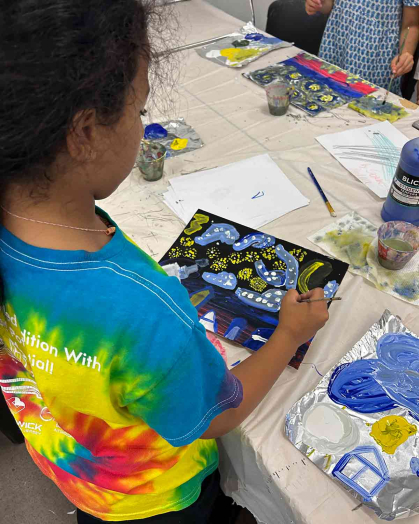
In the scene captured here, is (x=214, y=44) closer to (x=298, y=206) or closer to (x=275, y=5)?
(x=275, y=5)

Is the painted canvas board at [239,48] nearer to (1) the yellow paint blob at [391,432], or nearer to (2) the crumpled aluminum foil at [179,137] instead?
(2) the crumpled aluminum foil at [179,137]

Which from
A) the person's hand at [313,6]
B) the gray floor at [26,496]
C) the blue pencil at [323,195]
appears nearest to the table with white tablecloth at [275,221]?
the blue pencil at [323,195]

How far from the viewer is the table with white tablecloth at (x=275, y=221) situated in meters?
0.66

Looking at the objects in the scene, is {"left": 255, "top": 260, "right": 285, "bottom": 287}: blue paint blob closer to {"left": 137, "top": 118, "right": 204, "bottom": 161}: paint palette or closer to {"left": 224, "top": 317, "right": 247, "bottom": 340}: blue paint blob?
{"left": 224, "top": 317, "right": 247, "bottom": 340}: blue paint blob

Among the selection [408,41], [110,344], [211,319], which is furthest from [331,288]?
[408,41]

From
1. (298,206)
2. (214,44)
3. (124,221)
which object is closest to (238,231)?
(298,206)

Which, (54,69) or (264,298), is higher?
(54,69)

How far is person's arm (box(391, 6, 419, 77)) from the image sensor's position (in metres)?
1.55

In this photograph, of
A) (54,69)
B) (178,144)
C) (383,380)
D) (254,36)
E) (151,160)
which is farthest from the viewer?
(254,36)

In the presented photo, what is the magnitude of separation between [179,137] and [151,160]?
9.0 inches

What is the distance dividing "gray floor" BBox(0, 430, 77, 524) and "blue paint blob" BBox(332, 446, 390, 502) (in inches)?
42.8

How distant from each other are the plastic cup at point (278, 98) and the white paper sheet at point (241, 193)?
0.26 metres

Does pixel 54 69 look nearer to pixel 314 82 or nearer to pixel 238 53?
pixel 314 82

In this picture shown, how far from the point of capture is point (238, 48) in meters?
1.78
